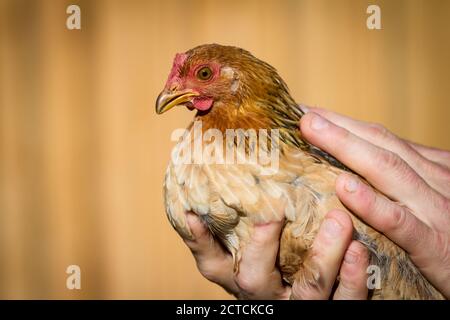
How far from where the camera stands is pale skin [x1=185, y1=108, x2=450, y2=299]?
3.00 feet

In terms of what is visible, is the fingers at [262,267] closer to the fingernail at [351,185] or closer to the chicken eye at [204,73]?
the fingernail at [351,185]

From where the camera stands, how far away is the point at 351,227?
Answer: 3.00ft

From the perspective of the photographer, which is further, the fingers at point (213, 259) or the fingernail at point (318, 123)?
the fingers at point (213, 259)

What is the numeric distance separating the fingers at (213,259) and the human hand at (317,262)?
0.05ft

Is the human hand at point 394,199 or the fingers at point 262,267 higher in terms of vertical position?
the human hand at point 394,199

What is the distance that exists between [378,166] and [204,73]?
403 mm

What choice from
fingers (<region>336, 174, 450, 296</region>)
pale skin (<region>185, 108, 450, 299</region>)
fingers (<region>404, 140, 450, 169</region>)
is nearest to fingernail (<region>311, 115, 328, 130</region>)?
pale skin (<region>185, 108, 450, 299</region>)

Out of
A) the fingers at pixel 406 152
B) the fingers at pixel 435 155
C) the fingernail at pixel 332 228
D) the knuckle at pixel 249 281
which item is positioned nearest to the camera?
the fingernail at pixel 332 228

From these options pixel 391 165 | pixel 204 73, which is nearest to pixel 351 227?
pixel 391 165

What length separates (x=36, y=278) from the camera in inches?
80.5

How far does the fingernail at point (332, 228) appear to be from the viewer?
0.89m

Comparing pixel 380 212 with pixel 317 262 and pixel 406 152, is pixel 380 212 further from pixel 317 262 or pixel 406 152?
pixel 406 152

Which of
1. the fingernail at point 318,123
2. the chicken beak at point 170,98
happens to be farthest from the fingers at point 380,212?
the chicken beak at point 170,98

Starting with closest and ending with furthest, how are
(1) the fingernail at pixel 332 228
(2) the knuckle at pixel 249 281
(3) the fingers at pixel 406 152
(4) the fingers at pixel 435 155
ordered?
(1) the fingernail at pixel 332 228, (2) the knuckle at pixel 249 281, (3) the fingers at pixel 406 152, (4) the fingers at pixel 435 155
